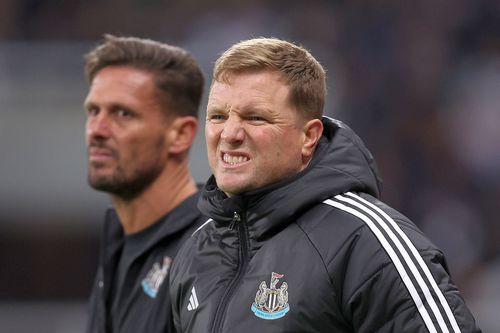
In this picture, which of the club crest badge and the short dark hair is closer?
the club crest badge

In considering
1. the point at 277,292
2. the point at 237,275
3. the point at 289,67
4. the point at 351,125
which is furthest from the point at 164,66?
the point at 351,125

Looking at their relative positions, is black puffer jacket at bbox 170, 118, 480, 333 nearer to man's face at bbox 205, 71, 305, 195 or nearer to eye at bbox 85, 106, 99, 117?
man's face at bbox 205, 71, 305, 195

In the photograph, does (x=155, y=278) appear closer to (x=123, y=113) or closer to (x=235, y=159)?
(x=123, y=113)

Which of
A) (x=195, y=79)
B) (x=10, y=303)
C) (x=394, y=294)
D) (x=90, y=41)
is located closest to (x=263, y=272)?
(x=394, y=294)

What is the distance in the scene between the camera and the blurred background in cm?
826

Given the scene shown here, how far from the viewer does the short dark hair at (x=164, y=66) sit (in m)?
4.20

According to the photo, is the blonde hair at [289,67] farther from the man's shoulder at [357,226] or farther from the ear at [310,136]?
the man's shoulder at [357,226]

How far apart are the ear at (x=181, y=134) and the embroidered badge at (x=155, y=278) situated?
1.63ft

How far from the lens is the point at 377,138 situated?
338 inches

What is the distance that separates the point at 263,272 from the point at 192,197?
146 centimetres

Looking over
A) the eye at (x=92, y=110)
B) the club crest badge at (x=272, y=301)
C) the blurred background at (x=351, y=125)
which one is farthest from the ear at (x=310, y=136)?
the blurred background at (x=351, y=125)

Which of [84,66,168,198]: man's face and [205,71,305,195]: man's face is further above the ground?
[205,71,305,195]: man's face

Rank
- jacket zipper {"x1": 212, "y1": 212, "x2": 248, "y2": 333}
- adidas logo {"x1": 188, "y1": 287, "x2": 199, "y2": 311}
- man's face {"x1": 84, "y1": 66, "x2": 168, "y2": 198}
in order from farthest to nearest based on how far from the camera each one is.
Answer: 1. man's face {"x1": 84, "y1": 66, "x2": 168, "y2": 198}
2. adidas logo {"x1": 188, "y1": 287, "x2": 199, "y2": 311}
3. jacket zipper {"x1": 212, "y1": 212, "x2": 248, "y2": 333}

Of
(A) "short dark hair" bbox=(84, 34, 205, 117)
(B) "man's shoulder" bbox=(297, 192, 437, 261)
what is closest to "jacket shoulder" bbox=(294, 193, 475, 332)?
(B) "man's shoulder" bbox=(297, 192, 437, 261)
